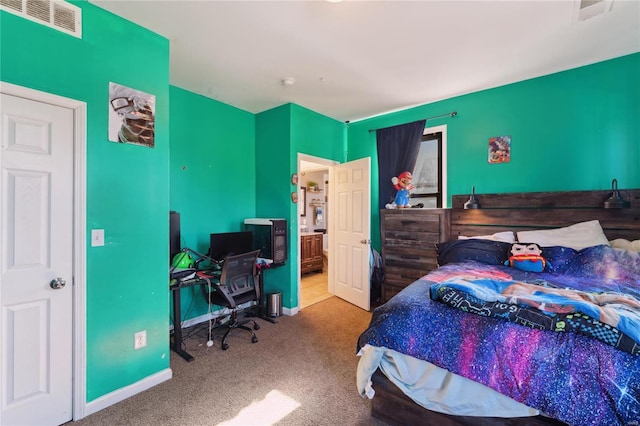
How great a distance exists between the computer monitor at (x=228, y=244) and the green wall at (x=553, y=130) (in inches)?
108

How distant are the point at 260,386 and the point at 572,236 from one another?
120 inches

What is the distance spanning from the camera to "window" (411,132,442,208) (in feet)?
12.3

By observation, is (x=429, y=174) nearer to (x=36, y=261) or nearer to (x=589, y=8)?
(x=589, y=8)

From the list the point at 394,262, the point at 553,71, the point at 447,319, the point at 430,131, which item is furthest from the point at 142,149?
the point at 553,71

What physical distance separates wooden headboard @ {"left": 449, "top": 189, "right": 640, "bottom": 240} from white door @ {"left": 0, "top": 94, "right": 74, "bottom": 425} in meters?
3.64

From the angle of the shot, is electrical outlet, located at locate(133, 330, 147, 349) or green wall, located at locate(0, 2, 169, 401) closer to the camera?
green wall, located at locate(0, 2, 169, 401)

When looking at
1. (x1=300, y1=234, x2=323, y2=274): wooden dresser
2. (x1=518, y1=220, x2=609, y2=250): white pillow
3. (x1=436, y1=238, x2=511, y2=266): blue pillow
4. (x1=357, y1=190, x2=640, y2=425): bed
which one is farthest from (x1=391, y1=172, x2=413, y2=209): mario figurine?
(x1=300, y1=234, x2=323, y2=274): wooden dresser

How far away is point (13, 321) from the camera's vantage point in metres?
1.59

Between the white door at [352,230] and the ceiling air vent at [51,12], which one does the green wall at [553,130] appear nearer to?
the white door at [352,230]

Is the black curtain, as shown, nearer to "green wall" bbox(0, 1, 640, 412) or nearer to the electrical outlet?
"green wall" bbox(0, 1, 640, 412)

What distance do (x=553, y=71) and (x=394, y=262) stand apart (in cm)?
269

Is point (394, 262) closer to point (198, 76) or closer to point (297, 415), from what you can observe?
point (297, 415)

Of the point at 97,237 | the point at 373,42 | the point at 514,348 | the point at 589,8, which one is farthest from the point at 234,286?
the point at 589,8

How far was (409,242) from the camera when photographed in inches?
137
